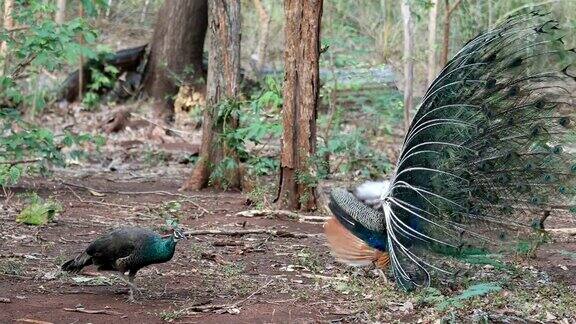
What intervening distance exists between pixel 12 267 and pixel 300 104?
13.6ft

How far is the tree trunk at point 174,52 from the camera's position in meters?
18.4

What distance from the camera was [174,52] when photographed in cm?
1888

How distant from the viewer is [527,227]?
6.95 m

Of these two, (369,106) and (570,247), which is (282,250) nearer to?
(570,247)

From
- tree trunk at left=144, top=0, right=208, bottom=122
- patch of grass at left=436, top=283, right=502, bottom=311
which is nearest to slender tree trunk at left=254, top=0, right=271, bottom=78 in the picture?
tree trunk at left=144, top=0, right=208, bottom=122

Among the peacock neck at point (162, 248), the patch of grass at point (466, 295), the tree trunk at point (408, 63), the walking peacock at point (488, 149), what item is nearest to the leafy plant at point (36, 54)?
the peacock neck at point (162, 248)

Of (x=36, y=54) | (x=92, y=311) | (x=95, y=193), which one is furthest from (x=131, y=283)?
(x=95, y=193)

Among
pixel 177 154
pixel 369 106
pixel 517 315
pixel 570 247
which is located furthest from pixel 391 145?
pixel 517 315

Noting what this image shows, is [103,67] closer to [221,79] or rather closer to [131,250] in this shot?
[221,79]

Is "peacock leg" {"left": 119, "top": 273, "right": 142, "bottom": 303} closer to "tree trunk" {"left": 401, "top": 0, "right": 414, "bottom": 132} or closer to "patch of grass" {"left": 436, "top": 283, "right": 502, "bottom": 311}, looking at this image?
"patch of grass" {"left": 436, "top": 283, "right": 502, "bottom": 311}

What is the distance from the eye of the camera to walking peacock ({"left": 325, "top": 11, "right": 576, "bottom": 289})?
6.92 meters

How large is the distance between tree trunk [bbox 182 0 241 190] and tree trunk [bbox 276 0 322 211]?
1518 mm

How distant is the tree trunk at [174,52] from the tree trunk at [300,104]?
26.9ft

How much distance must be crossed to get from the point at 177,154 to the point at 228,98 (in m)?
4.41
